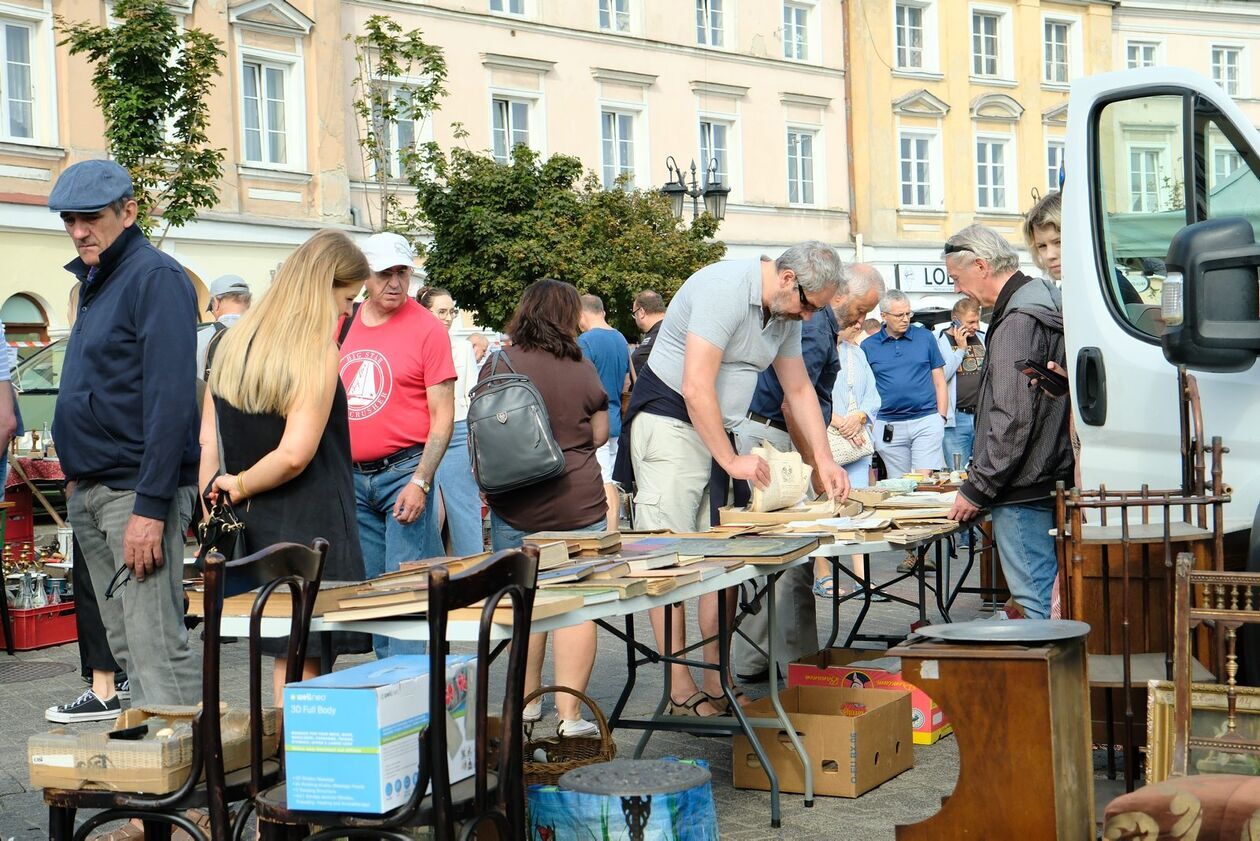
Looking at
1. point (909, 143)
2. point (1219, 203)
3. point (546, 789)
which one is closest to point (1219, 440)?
point (1219, 203)

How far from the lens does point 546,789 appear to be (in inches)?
158

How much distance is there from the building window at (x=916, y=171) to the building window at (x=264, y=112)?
1618 cm

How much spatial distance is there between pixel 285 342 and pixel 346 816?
1760mm

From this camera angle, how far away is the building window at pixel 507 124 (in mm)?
27953

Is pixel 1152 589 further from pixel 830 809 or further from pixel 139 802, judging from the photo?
pixel 139 802

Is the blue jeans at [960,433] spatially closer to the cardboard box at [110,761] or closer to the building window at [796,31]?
the cardboard box at [110,761]

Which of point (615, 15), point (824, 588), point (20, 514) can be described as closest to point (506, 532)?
point (824, 588)

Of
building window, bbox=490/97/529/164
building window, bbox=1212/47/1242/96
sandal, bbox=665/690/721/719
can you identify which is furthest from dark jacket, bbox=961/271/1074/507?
building window, bbox=1212/47/1242/96

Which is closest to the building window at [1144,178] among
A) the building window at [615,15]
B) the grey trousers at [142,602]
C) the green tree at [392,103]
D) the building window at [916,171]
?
the grey trousers at [142,602]

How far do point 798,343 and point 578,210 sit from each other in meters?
16.7

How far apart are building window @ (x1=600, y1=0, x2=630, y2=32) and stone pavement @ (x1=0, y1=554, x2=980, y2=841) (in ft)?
74.6

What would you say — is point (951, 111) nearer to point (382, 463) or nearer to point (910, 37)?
point (910, 37)

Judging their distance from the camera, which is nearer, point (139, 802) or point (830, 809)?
point (139, 802)

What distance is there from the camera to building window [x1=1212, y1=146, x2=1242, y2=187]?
4.78 meters
